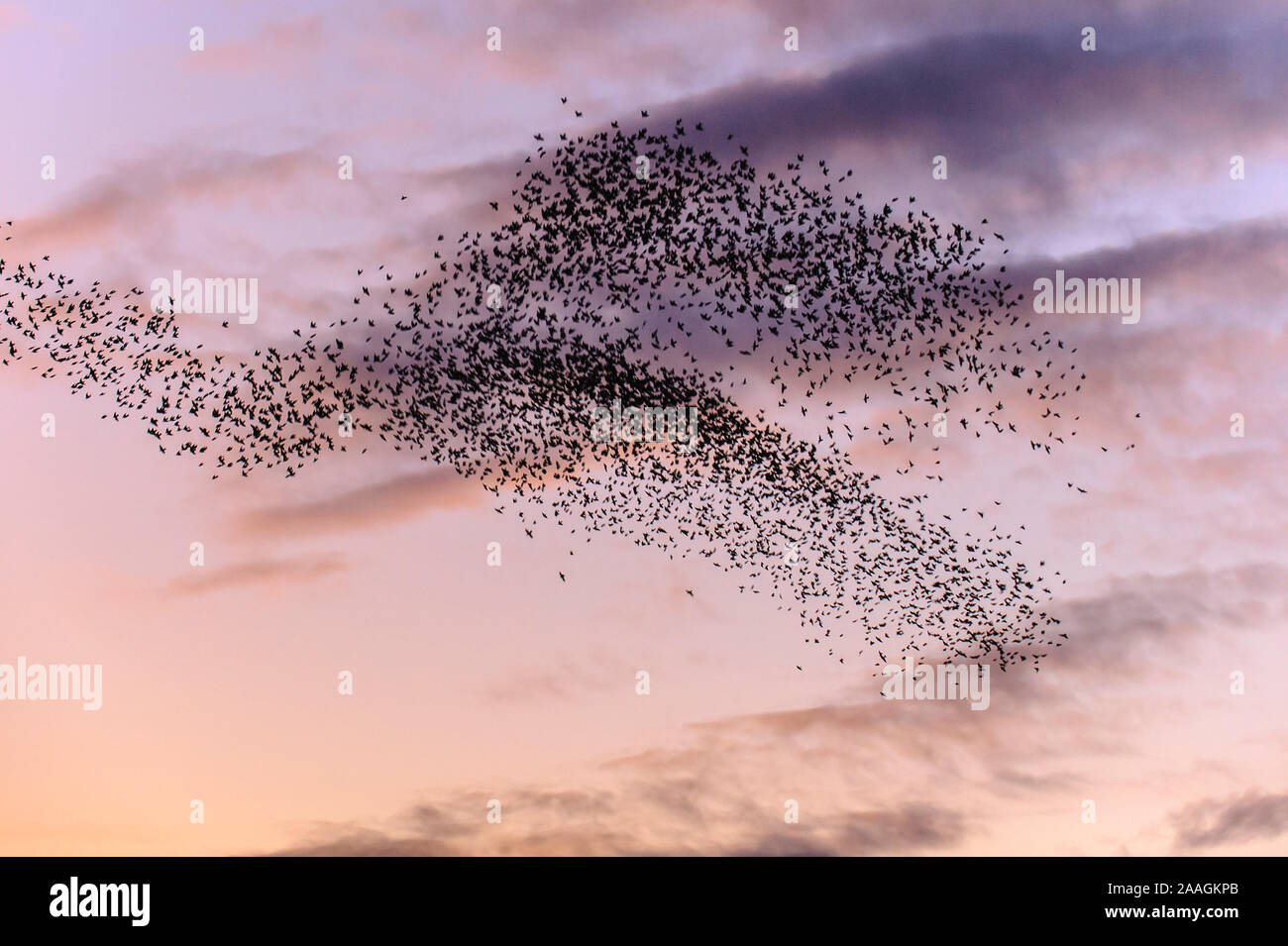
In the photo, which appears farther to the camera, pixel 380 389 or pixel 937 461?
pixel 380 389

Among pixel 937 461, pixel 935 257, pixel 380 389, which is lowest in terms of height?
pixel 937 461

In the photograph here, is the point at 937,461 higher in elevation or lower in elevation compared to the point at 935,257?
lower

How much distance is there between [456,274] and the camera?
117 ft

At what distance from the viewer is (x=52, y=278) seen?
36188 mm
